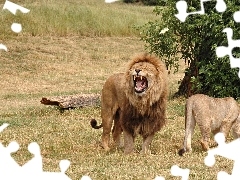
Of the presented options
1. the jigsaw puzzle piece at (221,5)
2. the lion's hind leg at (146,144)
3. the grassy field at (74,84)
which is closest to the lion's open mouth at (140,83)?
the lion's hind leg at (146,144)

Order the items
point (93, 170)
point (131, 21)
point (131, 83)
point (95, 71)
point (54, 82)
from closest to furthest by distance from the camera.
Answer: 1. point (93, 170)
2. point (131, 83)
3. point (54, 82)
4. point (95, 71)
5. point (131, 21)

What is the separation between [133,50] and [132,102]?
20507mm

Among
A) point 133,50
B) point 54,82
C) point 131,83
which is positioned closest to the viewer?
point 131,83

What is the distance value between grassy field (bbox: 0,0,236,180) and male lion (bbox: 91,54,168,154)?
1.18 feet

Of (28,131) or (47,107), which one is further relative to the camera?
(47,107)

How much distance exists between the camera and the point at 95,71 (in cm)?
2367

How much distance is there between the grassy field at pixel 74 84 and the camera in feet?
24.5

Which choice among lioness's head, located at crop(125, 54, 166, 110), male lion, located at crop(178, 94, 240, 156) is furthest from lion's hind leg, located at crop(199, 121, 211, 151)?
lioness's head, located at crop(125, 54, 166, 110)

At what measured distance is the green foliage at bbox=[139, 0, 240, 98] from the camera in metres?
13.6

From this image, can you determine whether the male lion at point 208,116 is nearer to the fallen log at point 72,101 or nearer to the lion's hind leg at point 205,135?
the lion's hind leg at point 205,135

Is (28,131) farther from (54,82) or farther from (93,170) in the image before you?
(54,82)

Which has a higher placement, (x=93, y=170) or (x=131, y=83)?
(x=131, y=83)

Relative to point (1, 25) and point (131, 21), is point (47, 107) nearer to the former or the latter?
point (1, 25)

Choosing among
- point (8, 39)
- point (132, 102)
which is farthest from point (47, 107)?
point (8, 39)
